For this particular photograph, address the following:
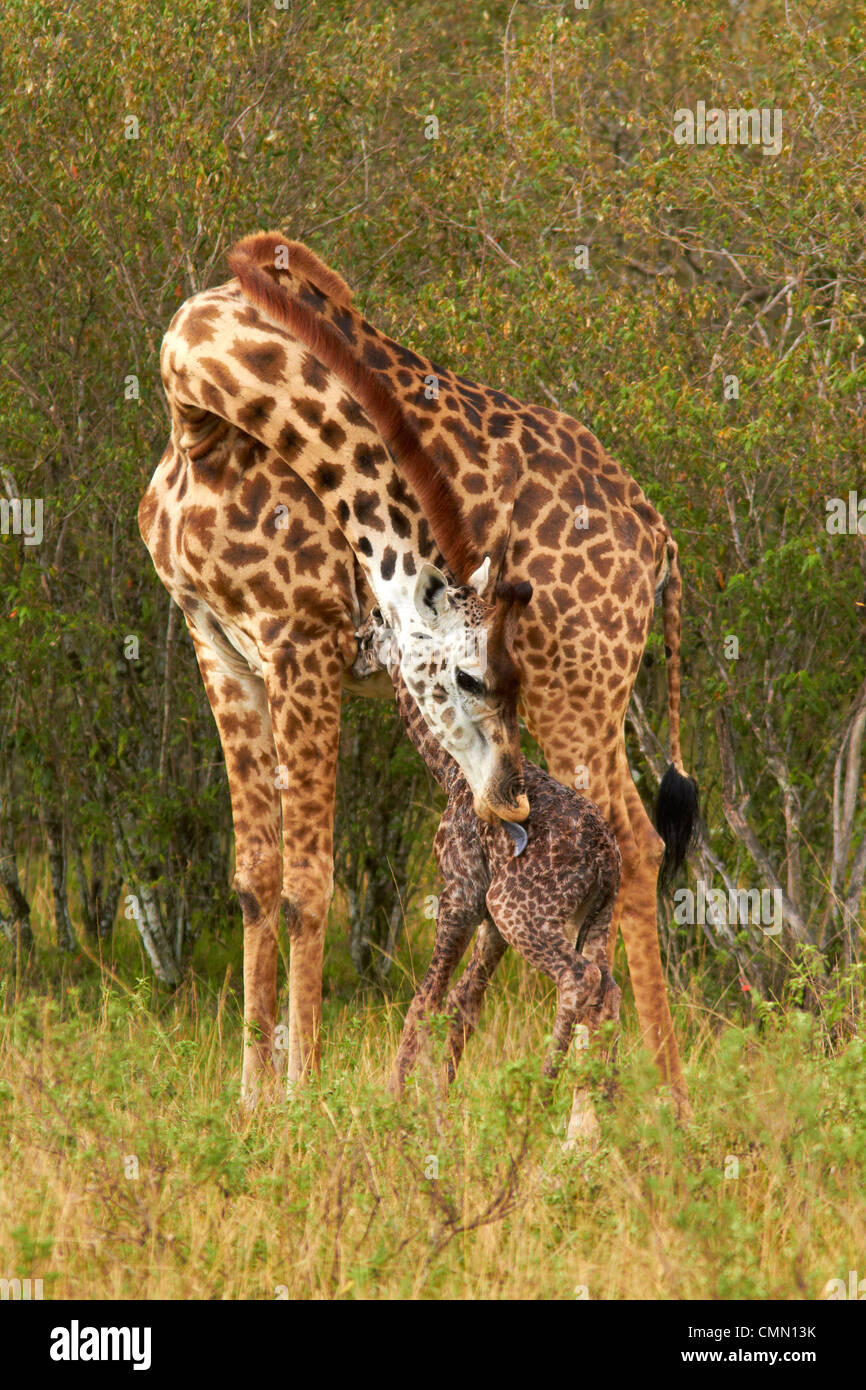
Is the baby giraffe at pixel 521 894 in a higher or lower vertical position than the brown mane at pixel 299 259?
lower

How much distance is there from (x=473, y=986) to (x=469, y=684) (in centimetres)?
107

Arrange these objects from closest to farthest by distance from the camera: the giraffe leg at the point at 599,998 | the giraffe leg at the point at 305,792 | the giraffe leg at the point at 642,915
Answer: the giraffe leg at the point at 599,998, the giraffe leg at the point at 305,792, the giraffe leg at the point at 642,915

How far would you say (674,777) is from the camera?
20.5ft

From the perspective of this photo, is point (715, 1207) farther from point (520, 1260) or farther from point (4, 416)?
point (4, 416)

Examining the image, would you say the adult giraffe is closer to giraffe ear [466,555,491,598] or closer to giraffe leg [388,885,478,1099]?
giraffe ear [466,555,491,598]

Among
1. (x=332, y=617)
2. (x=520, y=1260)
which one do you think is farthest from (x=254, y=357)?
(x=520, y=1260)

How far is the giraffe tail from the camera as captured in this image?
6.29m

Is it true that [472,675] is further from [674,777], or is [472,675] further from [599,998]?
[674,777]

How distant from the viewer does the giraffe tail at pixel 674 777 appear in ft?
20.6

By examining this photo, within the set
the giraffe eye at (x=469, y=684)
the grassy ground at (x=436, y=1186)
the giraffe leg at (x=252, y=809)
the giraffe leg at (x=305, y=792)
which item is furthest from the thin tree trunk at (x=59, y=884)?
the giraffe eye at (x=469, y=684)

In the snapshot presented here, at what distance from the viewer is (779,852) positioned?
755 cm

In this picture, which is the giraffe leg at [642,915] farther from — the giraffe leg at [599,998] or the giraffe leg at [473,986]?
the giraffe leg at [473,986]

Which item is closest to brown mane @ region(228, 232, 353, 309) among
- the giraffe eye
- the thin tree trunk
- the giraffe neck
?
the giraffe neck

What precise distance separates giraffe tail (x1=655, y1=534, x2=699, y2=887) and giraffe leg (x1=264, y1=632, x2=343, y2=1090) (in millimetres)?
1419
